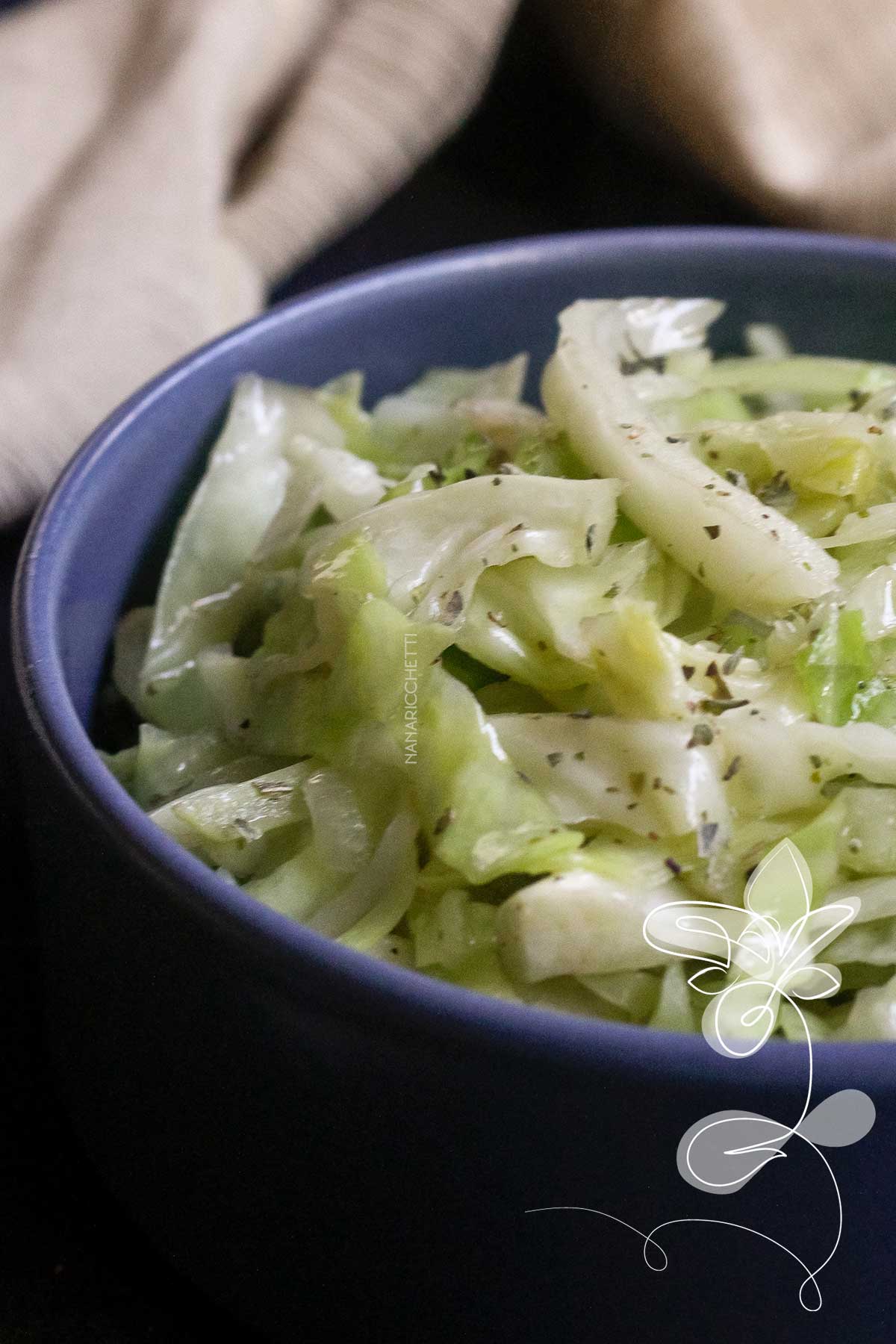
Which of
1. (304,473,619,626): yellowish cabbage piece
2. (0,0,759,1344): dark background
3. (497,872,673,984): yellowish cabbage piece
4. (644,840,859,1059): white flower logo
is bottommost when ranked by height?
(0,0,759,1344): dark background

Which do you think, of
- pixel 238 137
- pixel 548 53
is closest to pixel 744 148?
pixel 548 53

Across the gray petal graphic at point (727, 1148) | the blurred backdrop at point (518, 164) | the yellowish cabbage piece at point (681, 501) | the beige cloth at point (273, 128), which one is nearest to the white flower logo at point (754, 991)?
the gray petal graphic at point (727, 1148)

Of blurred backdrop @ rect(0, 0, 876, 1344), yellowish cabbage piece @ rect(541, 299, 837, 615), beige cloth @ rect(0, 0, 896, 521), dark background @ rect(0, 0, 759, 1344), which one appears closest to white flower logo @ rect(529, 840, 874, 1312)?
yellowish cabbage piece @ rect(541, 299, 837, 615)

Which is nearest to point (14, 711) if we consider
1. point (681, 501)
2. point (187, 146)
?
point (681, 501)

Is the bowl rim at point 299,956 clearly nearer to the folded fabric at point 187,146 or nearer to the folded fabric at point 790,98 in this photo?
the folded fabric at point 187,146

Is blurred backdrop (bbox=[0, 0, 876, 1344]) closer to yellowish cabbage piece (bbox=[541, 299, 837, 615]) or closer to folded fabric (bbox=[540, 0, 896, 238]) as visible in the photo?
folded fabric (bbox=[540, 0, 896, 238])

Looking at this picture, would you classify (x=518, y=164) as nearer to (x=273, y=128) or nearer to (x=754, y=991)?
(x=273, y=128)

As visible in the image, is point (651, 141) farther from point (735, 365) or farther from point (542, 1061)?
point (542, 1061)
